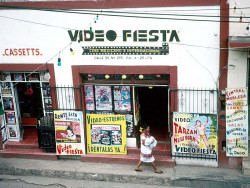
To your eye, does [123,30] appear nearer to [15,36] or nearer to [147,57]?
[147,57]

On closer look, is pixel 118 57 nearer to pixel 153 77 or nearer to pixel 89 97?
pixel 153 77

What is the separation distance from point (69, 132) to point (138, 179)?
2.52 meters

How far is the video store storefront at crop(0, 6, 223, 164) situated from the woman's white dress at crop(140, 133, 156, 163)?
78cm

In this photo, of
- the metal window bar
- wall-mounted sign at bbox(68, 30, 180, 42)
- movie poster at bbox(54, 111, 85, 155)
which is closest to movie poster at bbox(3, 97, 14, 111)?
movie poster at bbox(54, 111, 85, 155)

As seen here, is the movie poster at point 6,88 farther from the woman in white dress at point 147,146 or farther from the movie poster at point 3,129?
the woman in white dress at point 147,146

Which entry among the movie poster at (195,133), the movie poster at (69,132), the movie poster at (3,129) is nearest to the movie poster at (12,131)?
the movie poster at (3,129)

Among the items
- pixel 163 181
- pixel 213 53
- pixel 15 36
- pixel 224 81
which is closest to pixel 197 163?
pixel 163 181

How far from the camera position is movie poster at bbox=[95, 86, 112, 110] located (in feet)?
34.1

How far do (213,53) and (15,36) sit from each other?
224 inches

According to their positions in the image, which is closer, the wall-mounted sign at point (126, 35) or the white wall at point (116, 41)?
the white wall at point (116, 41)

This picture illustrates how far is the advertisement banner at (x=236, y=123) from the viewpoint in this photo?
9.19 m

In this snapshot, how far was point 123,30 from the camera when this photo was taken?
951cm

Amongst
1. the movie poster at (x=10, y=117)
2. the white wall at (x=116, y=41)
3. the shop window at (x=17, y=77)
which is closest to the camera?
the white wall at (x=116, y=41)

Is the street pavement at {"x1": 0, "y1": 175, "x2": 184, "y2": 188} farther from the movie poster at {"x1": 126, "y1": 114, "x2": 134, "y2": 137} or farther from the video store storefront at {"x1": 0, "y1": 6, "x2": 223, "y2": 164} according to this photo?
the movie poster at {"x1": 126, "y1": 114, "x2": 134, "y2": 137}
